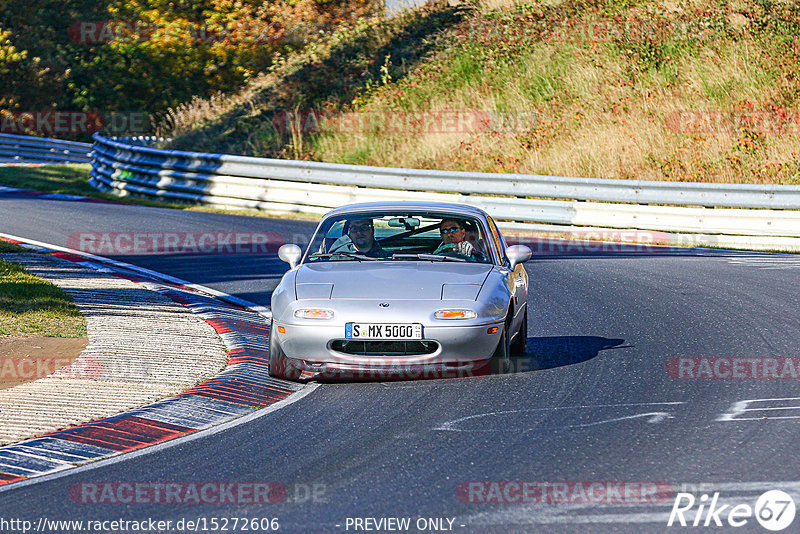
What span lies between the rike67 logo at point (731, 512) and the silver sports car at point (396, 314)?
9.84 ft

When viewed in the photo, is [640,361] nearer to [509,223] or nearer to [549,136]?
[509,223]

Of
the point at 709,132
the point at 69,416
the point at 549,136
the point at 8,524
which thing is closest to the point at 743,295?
the point at 69,416

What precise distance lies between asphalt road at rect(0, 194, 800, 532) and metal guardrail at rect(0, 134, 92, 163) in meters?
28.8

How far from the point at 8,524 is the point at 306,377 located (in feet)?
11.7

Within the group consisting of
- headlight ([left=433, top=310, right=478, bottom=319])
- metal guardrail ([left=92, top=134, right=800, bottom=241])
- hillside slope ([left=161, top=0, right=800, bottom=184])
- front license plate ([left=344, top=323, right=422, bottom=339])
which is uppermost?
hillside slope ([left=161, top=0, right=800, bottom=184])

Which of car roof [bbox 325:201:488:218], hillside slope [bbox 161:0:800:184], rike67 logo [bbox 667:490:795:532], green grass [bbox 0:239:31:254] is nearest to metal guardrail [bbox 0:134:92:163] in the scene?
hillside slope [bbox 161:0:800:184]

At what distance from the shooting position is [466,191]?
20.8m

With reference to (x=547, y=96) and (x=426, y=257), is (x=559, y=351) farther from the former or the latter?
(x=547, y=96)

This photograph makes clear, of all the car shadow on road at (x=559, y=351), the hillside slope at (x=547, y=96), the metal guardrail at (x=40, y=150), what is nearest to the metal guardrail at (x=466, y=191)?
the hillside slope at (x=547, y=96)

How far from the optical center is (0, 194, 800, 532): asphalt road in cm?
545

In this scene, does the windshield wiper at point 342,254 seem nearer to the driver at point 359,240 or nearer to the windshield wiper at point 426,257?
the driver at point 359,240

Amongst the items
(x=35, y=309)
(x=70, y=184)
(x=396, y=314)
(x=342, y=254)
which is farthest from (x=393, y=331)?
(x=70, y=184)

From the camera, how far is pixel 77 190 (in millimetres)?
27406

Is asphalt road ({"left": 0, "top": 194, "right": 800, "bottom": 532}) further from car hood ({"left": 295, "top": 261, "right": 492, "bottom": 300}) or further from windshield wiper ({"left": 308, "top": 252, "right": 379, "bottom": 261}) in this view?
windshield wiper ({"left": 308, "top": 252, "right": 379, "bottom": 261})
